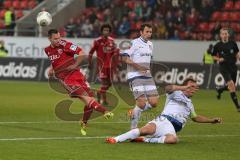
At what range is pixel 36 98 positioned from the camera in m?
25.8

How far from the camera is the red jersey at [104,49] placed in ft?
75.3

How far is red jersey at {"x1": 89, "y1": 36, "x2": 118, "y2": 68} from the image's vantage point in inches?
904

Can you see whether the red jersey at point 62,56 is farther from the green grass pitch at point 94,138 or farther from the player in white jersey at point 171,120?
the player in white jersey at point 171,120

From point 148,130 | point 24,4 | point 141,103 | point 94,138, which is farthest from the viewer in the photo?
point 24,4

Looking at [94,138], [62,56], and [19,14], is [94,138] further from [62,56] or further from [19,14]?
[19,14]

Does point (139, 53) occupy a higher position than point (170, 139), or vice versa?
point (139, 53)

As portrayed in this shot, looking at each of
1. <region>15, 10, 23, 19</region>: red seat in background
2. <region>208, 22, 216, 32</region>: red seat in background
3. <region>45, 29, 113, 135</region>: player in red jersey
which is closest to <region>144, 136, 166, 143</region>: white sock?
<region>45, 29, 113, 135</region>: player in red jersey

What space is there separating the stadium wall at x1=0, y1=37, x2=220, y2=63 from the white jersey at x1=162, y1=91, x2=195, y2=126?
73.0ft

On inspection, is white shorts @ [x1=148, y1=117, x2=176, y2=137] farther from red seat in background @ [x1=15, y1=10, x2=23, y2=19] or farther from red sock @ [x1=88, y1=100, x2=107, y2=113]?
red seat in background @ [x1=15, y1=10, x2=23, y2=19]

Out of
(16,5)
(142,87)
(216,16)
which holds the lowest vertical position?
(16,5)

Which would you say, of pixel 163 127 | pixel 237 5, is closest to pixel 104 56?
pixel 163 127

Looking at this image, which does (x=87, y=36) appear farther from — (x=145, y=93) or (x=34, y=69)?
(x=145, y=93)

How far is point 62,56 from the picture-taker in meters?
15.7

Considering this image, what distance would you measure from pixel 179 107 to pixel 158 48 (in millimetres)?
23450
